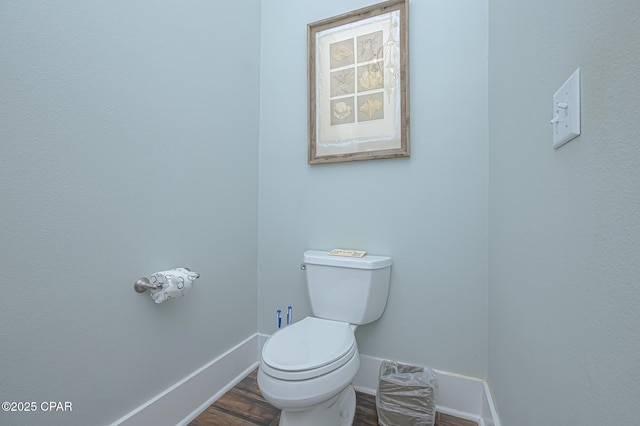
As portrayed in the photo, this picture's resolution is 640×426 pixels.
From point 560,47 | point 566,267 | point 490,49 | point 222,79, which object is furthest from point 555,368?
point 222,79

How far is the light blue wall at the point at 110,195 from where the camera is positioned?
0.75 meters

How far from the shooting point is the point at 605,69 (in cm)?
38

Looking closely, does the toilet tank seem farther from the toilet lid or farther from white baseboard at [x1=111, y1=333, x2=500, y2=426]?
white baseboard at [x1=111, y1=333, x2=500, y2=426]

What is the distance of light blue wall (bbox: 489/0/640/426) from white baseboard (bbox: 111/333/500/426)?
0.32m

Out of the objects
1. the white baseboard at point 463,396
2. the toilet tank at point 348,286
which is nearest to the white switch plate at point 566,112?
the toilet tank at point 348,286

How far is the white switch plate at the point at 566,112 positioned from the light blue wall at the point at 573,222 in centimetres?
2

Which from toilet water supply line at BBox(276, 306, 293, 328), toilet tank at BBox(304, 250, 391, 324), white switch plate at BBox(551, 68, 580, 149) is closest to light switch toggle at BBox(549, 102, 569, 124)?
white switch plate at BBox(551, 68, 580, 149)

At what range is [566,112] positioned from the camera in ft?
1.63

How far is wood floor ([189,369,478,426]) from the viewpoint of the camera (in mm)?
1190

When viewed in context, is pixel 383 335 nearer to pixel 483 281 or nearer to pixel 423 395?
pixel 423 395

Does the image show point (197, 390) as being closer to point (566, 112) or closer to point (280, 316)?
point (280, 316)

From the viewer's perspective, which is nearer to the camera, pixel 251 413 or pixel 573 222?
pixel 573 222

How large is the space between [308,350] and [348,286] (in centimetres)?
37

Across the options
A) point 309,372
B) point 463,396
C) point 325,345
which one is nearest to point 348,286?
point 325,345
